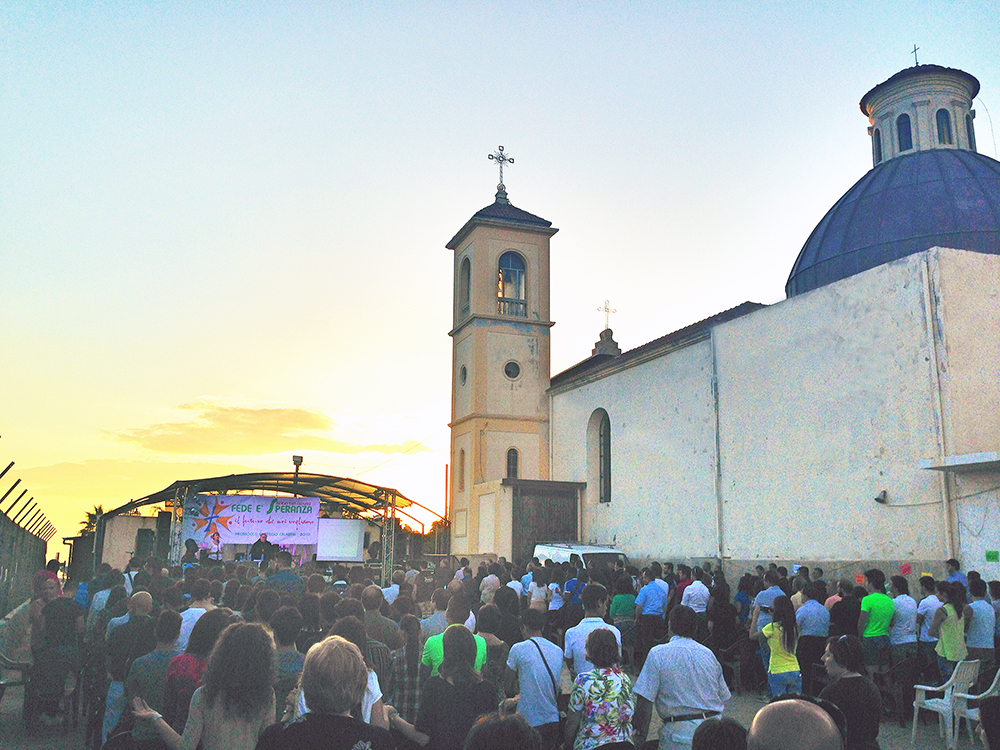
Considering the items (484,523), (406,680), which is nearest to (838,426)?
(406,680)

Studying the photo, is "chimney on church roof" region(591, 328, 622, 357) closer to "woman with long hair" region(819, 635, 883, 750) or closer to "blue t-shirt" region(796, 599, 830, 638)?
"blue t-shirt" region(796, 599, 830, 638)

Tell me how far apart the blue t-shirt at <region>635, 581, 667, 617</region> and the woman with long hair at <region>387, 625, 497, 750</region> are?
27.7 ft

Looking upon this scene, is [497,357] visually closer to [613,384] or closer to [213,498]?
[613,384]

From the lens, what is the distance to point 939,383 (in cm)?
1598

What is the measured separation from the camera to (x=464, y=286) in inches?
1346

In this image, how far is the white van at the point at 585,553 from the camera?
76.0ft

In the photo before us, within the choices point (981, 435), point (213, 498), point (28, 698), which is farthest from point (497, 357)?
point (28, 698)

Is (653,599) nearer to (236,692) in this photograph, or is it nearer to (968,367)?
(968,367)

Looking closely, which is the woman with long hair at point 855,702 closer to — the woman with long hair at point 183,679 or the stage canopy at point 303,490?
the woman with long hair at point 183,679

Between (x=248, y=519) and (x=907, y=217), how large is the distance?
23.6 metres

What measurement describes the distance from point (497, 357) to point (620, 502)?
7.99m

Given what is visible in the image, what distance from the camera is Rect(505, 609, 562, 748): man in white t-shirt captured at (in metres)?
5.97

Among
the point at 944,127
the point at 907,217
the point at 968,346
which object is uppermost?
the point at 944,127

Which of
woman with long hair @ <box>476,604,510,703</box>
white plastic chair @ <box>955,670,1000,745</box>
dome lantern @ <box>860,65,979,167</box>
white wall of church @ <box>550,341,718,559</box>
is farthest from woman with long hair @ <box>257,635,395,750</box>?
dome lantern @ <box>860,65,979,167</box>
